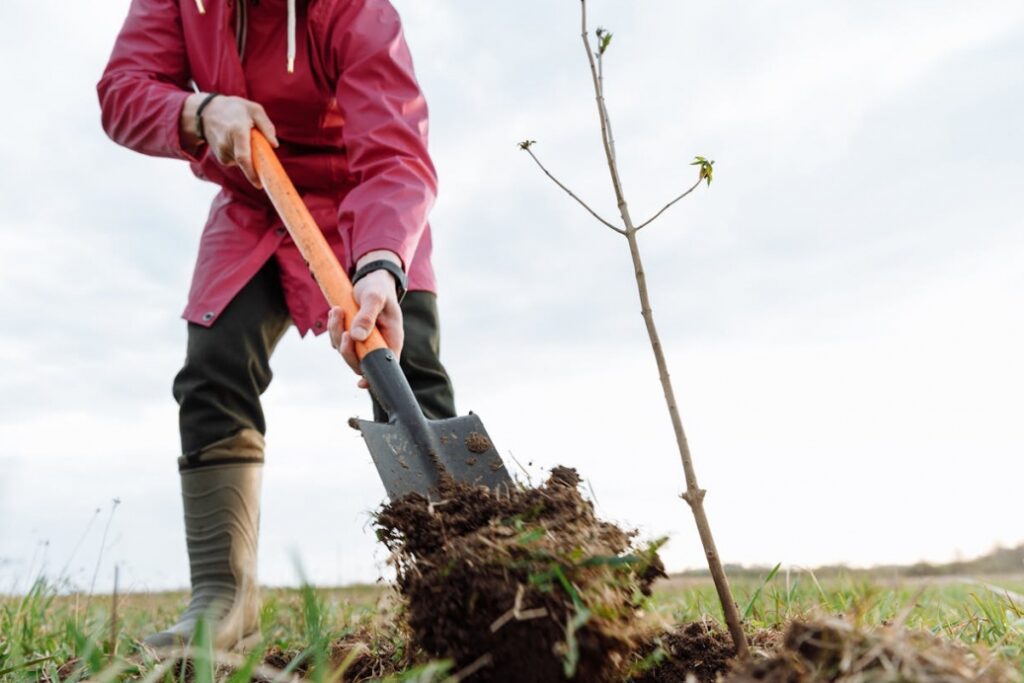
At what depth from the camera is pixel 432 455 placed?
2.07 metres

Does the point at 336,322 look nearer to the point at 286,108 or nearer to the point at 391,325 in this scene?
the point at 391,325

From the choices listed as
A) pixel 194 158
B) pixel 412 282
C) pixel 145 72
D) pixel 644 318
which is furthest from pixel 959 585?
pixel 145 72

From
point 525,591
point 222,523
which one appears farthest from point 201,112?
point 525,591

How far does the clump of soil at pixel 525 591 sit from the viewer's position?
1.45 m

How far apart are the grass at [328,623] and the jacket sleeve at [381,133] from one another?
43.4 inches

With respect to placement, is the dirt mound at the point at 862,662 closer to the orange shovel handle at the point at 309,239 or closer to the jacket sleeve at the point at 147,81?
the orange shovel handle at the point at 309,239

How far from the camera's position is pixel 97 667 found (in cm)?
143

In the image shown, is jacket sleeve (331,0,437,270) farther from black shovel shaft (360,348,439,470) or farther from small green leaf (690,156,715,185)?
small green leaf (690,156,715,185)

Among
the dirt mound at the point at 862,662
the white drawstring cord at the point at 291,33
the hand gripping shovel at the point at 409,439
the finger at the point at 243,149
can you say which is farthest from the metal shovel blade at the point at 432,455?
the white drawstring cord at the point at 291,33

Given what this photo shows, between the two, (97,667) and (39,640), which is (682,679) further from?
(39,640)

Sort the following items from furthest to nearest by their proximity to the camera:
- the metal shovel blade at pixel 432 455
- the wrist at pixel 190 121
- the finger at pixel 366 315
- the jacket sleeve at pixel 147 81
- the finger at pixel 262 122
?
the jacket sleeve at pixel 147 81 → the wrist at pixel 190 121 → the finger at pixel 262 122 → the finger at pixel 366 315 → the metal shovel blade at pixel 432 455

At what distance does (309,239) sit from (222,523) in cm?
117

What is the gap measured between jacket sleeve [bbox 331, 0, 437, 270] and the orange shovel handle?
13 centimetres

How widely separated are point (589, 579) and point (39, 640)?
7.15 feet
